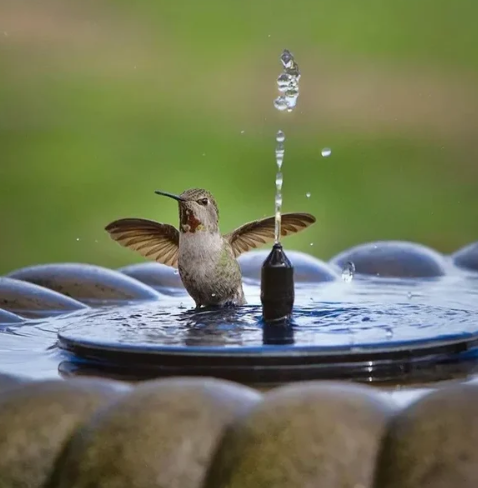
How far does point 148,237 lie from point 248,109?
712 cm

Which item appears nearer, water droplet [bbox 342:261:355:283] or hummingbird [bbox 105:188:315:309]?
hummingbird [bbox 105:188:315:309]

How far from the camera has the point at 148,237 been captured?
272cm

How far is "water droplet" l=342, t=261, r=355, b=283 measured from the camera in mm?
3418

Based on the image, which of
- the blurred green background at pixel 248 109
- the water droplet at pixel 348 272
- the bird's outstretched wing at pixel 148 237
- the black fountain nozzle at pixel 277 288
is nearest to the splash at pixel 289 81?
the bird's outstretched wing at pixel 148 237

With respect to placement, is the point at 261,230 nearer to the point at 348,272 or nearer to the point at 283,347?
the point at 348,272

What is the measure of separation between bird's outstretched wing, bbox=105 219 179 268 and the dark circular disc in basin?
355mm

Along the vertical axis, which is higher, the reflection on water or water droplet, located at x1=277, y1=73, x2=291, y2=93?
water droplet, located at x1=277, y1=73, x2=291, y2=93

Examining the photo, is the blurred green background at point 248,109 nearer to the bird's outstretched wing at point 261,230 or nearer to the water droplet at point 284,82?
the bird's outstretched wing at point 261,230

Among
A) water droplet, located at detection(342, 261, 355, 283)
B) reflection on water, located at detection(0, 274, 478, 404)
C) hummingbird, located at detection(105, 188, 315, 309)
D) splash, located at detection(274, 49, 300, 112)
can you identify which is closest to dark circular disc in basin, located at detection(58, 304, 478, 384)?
reflection on water, located at detection(0, 274, 478, 404)

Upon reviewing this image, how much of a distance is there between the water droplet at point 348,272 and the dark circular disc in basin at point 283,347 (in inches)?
41.0

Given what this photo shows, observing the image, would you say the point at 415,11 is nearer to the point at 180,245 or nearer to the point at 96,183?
the point at 96,183

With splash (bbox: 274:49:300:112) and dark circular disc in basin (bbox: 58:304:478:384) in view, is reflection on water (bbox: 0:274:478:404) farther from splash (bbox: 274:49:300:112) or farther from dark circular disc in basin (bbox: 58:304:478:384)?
splash (bbox: 274:49:300:112)

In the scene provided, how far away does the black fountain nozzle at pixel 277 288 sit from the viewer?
223cm

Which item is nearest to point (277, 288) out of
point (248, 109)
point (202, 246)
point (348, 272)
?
point (202, 246)
